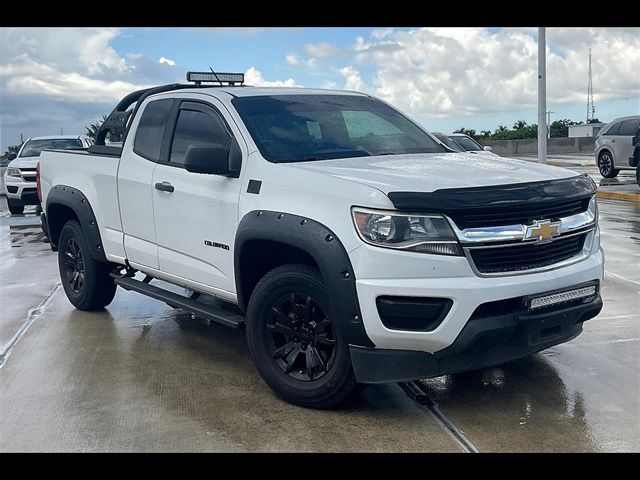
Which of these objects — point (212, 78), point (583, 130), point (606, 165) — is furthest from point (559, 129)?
point (212, 78)

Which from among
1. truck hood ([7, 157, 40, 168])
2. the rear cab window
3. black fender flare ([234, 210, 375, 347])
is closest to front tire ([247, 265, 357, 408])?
black fender flare ([234, 210, 375, 347])

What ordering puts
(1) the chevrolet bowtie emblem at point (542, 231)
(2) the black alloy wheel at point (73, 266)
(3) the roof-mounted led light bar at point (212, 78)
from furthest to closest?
1. (2) the black alloy wheel at point (73, 266)
2. (3) the roof-mounted led light bar at point (212, 78)
3. (1) the chevrolet bowtie emblem at point (542, 231)

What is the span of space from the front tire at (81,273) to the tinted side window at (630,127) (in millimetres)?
15693

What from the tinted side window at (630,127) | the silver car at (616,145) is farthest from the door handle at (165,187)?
the tinted side window at (630,127)

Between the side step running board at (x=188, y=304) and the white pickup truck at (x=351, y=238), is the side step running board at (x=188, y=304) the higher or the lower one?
the lower one

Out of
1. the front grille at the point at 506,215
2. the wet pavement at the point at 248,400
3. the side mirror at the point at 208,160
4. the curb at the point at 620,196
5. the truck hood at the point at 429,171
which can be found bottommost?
the curb at the point at 620,196

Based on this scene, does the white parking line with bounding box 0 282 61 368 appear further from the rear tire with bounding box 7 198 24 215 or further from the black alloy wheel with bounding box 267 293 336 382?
the rear tire with bounding box 7 198 24 215

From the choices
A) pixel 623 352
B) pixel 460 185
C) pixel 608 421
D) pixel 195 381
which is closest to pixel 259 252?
pixel 195 381

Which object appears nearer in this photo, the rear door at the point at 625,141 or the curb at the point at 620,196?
the curb at the point at 620,196

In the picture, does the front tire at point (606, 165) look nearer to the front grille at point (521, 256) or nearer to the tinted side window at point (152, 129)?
the tinted side window at point (152, 129)

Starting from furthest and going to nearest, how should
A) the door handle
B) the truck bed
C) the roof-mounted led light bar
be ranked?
the roof-mounted led light bar, the truck bed, the door handle

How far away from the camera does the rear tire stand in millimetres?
17386

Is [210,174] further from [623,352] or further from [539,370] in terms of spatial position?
[623,352]

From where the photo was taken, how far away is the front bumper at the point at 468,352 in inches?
153
